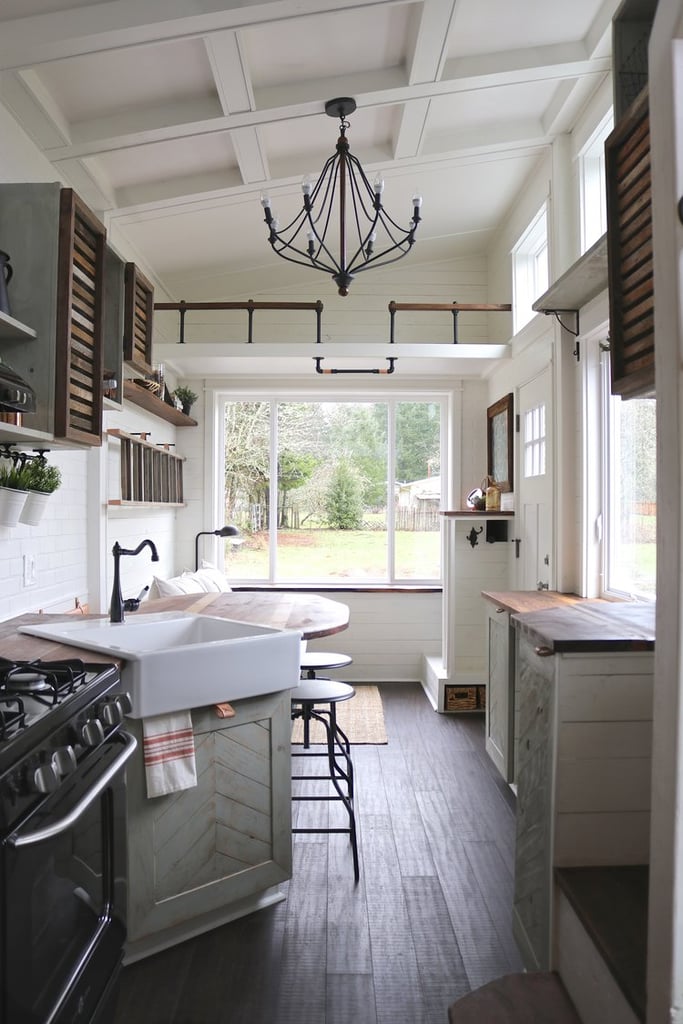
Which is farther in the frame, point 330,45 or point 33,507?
point 330,45

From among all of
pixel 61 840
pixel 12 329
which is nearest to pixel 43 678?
pixel 61 840

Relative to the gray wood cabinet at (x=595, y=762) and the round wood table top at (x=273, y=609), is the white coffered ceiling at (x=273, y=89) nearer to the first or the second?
the round wood table top at (x=273, y=609)

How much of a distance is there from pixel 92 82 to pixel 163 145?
0.53m

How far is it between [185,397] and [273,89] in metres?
2.48

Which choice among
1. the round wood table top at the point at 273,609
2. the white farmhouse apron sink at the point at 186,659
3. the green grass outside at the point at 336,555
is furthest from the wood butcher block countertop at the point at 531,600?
the green grass outside at the point at 336,555

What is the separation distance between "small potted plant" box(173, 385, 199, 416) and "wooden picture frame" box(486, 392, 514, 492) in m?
2.27

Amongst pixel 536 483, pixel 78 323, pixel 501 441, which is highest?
pixel 78 323

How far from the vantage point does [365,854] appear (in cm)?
269

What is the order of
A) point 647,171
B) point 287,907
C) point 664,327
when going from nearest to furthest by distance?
1. point 664,327
2. point 647,171
3. point 287,907

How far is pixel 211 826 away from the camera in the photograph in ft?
6.84

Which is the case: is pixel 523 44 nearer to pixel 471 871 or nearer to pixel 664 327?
pixel 664 327

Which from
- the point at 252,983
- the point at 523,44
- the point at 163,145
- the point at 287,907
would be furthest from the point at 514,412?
the point at 252,983

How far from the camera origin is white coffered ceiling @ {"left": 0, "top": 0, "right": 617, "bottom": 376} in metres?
2.28

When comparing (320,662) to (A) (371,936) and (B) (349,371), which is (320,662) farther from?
(B) (349,371)
